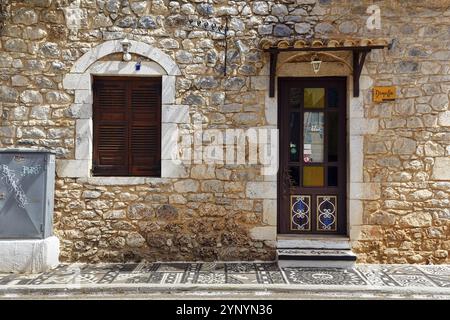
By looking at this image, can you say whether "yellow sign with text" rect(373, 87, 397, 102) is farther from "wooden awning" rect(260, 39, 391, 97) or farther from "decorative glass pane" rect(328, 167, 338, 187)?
"decorative glass pane" rect(328, 167, 338, 187)

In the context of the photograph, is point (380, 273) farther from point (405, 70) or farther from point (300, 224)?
point (405, 70)

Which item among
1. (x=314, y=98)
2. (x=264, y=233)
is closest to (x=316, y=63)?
(x=314, y=98)

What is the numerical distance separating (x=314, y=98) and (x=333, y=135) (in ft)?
1.90

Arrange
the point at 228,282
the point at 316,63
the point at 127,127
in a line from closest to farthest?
1. the point at 228,282
2. the point at 316,63
3. the point at 127,127

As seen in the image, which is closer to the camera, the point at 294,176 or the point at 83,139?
the point at 83,139

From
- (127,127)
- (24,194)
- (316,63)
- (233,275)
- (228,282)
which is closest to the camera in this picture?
(228,282)

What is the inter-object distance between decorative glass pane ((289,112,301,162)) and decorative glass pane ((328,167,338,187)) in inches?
18.8

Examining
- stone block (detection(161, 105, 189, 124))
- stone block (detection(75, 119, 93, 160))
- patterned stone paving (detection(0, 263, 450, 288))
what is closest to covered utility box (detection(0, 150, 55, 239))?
stone block (detection(75, 119, 93, 160))

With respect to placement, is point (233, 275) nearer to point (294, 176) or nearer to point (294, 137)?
point (294, 176)

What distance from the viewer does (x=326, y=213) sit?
5.43 m

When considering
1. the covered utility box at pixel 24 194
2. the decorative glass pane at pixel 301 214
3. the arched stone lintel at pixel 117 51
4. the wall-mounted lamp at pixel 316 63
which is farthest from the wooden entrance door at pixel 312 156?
the covered utility box at pixel 24 194

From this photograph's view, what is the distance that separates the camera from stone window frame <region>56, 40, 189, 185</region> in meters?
5.25

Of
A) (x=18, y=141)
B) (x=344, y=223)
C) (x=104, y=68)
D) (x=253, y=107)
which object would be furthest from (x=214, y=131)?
(x=18, y=141)

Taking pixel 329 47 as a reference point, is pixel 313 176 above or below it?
below
